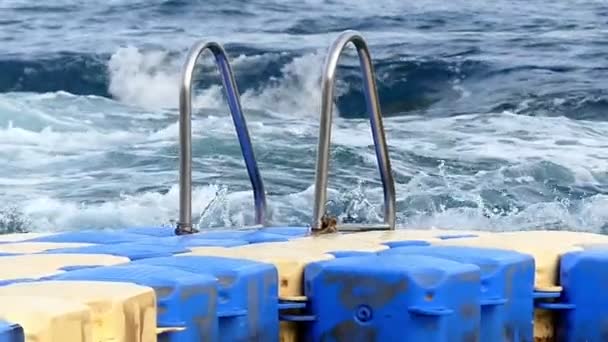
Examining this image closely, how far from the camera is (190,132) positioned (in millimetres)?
4422

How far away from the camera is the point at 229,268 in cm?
310

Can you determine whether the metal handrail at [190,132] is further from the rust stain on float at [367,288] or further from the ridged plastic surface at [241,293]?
the rust stain on float at [367,288]

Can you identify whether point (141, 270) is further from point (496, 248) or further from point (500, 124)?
point (500, 124)

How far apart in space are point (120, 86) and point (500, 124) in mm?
5260

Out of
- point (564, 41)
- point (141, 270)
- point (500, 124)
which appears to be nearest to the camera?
point (141, 270)

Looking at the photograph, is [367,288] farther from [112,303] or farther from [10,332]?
[10,332]

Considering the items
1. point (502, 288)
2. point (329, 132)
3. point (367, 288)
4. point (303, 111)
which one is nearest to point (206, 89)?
point (303, 111)

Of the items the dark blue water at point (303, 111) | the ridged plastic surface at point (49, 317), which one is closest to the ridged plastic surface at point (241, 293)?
the ridged plastic surface at point (49, 317)

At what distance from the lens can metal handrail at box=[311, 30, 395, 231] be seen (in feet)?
13.7

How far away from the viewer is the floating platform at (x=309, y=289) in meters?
2.62

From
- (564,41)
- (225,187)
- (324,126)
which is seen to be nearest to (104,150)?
(225,187)

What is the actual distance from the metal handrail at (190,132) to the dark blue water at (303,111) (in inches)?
190

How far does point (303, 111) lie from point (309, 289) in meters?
12.7

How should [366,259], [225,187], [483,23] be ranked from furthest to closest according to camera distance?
[483,23] < [225,187] < [366,259]
